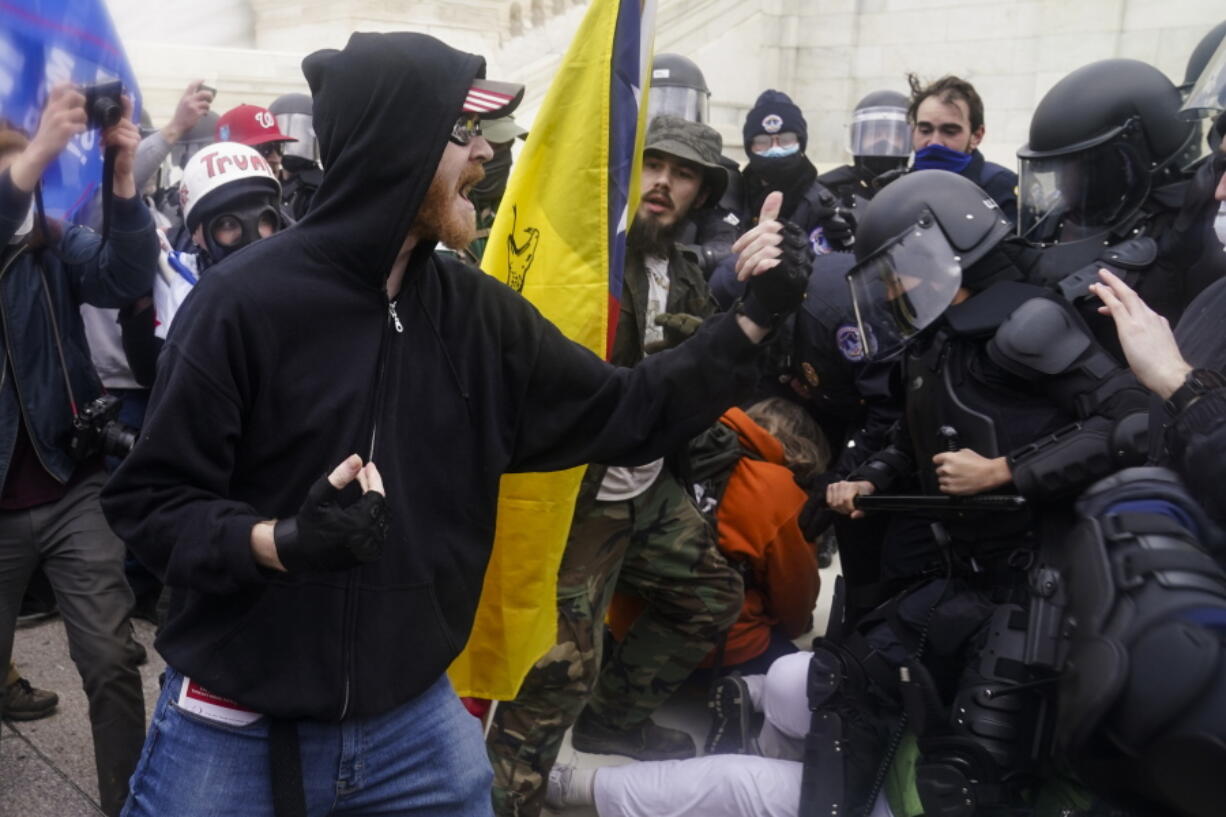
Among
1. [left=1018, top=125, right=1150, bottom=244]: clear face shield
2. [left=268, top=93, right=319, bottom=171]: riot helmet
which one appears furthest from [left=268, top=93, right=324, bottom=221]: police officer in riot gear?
[left=1018, top=125, right=1150, bottom=244]: clear face shield

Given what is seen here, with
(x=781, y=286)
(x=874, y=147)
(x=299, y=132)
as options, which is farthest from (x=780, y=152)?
(x=781, y=286)

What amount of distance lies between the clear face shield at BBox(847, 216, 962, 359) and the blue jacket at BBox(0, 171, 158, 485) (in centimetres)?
202

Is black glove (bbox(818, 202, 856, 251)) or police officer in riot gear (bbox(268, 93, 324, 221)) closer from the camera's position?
black glove (bbox(818, 202, 856, 251))

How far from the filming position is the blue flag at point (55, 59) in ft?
8.20

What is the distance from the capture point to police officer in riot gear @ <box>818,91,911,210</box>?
661 cm

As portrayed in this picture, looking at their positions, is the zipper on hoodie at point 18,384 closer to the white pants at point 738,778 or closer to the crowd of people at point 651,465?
the crowd of people at point 651,465

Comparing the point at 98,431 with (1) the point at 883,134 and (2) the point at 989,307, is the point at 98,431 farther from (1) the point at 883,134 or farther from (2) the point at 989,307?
(1) the point at 883,134

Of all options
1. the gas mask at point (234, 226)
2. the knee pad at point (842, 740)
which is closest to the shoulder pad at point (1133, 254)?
the knee pad at point (842, 740)

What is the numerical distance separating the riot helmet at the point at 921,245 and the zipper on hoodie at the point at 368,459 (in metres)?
1.54

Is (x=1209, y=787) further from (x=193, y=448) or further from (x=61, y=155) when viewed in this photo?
(x=61, y=155)

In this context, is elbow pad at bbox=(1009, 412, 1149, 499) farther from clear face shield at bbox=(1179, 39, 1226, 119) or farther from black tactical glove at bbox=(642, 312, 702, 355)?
clear face shield at bbox=(1179, 39, 1226, 119)

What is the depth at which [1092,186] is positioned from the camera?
3846 mm

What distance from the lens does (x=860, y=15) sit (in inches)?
505

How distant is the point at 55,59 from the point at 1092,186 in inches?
116
